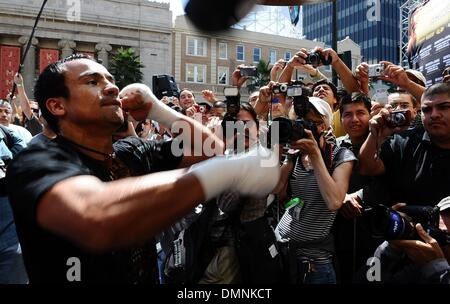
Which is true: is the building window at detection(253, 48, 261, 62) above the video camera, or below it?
above

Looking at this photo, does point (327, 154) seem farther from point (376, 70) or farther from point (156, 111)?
point (156, 111)

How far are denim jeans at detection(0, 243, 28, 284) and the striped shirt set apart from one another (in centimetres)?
219

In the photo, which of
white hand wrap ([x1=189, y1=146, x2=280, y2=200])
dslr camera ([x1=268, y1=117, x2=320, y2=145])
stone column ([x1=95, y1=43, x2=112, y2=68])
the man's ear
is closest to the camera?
white hand wrap ([x1=189, y1=146, x2=280, y2=200])

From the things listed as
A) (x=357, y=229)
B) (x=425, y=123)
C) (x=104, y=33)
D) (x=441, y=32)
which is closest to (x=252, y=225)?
(x=357, y=229)

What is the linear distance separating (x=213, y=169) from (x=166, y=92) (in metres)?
5.00

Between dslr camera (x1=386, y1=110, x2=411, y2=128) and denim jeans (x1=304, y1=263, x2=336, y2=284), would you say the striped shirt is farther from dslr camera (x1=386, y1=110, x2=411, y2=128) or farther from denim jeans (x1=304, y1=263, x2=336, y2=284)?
dslr camera (x1=386, y1=110, x2=411, y2=128)

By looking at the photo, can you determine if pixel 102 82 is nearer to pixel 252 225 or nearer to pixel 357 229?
pixel 252 225

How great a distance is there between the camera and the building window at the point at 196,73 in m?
43.5

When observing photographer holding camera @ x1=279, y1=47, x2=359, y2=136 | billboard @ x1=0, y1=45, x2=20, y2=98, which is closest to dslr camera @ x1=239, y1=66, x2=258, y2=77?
photographer holding camera @ x1=279, y1=47, x2=359, y2=136

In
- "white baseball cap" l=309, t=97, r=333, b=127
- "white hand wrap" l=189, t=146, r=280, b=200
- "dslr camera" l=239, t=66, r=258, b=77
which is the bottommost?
"white hand wrap" l=189, t=146, r=280, b=200

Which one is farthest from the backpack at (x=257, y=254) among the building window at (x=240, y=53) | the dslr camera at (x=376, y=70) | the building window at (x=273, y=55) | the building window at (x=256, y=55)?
the building window at (x=240, y=53)

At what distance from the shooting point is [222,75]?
44.8 metres

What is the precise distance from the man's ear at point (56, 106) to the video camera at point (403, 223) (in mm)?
1635

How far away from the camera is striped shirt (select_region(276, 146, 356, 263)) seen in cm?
297
